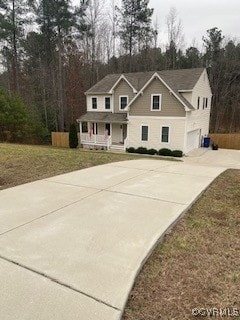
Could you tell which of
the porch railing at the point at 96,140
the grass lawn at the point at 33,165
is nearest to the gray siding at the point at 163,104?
the porch railing at the point at 96,140

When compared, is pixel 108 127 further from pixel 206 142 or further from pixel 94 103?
pixel 206 142

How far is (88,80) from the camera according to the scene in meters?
29.8

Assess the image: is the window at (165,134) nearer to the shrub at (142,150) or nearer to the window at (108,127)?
the shrub at (142,150)

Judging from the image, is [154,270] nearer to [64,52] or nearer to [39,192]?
[39,192]

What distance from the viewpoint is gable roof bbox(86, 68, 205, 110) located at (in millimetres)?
18875

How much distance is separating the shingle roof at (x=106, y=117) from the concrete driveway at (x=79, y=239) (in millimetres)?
14599

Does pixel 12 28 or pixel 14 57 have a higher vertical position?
pixel 12 28

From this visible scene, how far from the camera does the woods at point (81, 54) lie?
2606 cm

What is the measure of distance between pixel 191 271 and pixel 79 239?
170 cm

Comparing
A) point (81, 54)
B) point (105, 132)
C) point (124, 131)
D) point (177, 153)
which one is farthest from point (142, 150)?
point (81, 54)

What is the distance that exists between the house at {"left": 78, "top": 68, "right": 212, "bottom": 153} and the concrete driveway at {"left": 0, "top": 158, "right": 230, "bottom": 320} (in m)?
12.2

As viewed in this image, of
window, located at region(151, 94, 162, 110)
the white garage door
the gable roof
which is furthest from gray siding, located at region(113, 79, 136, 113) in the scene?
the white garage door

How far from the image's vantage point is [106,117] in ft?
73.4

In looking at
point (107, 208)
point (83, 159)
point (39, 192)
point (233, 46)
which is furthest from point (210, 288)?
point (233, 46)
